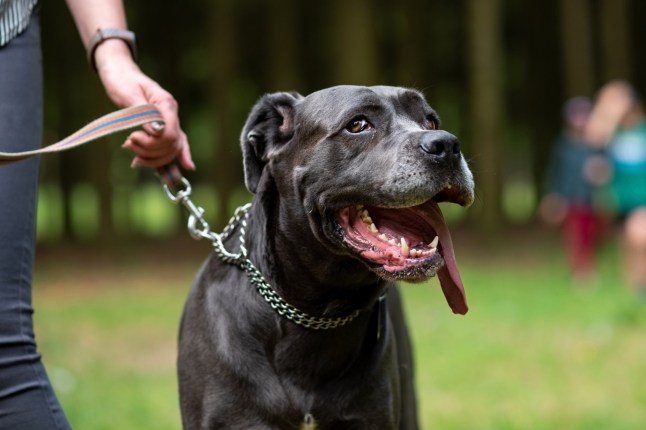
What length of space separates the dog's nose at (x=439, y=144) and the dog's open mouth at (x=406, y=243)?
0.21 meters

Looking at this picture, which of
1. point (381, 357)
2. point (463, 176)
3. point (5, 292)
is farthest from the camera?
point (381, 357)

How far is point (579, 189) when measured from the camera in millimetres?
13234

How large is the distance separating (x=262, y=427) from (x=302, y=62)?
1827cm

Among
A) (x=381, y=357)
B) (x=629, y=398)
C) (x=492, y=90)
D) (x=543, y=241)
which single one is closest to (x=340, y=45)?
(x=492, y=90)

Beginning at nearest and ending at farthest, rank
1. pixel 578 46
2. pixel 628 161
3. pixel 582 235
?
pixel 628 161 → pixel 582 235 → pixel 578 46

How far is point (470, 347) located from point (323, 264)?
17.2 ft

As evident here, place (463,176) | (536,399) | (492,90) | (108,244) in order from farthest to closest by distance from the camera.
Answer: (108,244) → (492,90) → (536,399) → (463,176)

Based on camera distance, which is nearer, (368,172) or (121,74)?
(368,172)

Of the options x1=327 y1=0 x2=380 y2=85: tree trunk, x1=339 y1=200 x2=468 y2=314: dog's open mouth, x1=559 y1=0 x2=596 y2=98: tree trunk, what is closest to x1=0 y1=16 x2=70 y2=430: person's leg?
x1=339 y1=200 x2=468 y2=314: dog's open mouth

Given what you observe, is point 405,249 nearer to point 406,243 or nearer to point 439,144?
point 406,243

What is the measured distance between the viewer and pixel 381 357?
3.84m

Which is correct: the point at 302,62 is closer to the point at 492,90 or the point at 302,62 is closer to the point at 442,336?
the point at 492,90

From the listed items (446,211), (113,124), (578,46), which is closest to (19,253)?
(113,124)

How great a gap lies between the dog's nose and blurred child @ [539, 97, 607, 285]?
9260mm
